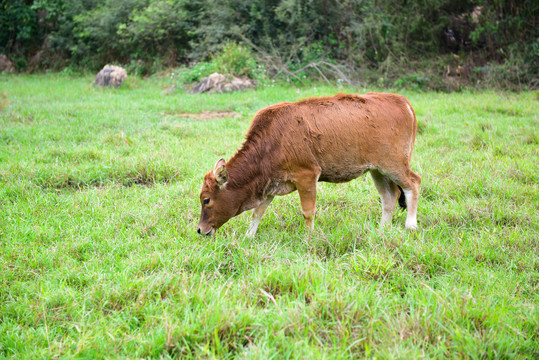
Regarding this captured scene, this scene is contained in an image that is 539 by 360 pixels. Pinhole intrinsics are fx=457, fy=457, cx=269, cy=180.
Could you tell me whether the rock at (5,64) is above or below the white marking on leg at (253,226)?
above

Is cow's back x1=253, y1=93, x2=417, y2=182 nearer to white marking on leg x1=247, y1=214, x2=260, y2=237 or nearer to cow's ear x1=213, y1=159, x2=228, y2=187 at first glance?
cow's ear x1=213, y1=159, x2=228, y2=187

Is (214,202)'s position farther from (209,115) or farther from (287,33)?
(287,33)

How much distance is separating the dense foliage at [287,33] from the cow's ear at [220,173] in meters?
10.6

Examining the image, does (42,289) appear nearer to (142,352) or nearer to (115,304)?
(115,304)

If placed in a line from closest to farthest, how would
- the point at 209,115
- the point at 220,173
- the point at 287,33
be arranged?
the point at 220,173
the point at 209,115
the point at 287,33

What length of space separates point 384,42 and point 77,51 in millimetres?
14056

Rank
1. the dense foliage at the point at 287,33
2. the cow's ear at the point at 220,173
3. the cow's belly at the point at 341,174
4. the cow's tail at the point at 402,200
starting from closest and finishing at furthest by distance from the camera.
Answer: the cow's ear at the point at 220,173, the cow's belly at the point at 341,174, the cow's tail at the point at 402,200, the dense foliage at the point at 287,33

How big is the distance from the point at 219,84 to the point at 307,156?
9.85 m

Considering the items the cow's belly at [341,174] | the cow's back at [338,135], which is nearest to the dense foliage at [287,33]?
the cow's back at [338,135]

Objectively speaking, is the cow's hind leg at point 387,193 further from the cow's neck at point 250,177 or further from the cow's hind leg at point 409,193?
the cow's neck at point 250,177

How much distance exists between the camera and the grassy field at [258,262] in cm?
297

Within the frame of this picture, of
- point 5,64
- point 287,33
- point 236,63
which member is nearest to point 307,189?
point 236,63

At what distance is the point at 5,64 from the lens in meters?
22.1

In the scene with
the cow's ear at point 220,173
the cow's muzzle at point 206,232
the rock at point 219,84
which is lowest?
the rock at point 219,84
